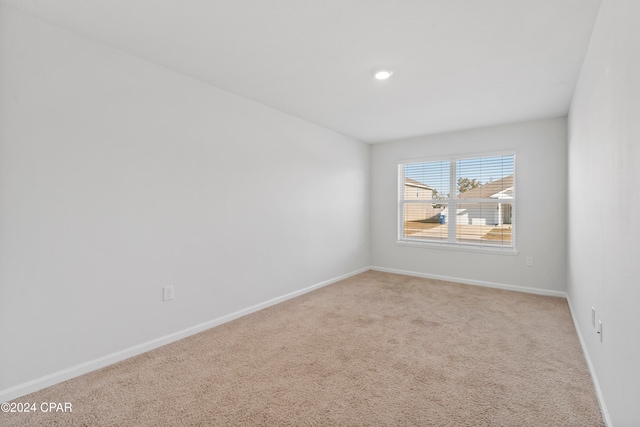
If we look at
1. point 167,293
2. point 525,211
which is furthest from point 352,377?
point 525,211

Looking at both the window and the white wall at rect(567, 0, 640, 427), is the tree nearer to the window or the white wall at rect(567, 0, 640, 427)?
the window

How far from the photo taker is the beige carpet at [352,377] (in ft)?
5.60

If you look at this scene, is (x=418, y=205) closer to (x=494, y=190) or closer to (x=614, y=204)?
(x=494, y=190)

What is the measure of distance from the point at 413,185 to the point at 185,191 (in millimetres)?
3800

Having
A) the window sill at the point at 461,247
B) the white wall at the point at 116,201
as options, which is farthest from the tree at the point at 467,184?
the white wall at the point at 116,201

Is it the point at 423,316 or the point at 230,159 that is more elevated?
Result: the point at 230,159

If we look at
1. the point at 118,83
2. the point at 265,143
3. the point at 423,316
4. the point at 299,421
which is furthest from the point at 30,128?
the point at 423,316

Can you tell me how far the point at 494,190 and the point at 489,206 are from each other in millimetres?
248

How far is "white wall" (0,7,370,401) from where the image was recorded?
74.2 inches

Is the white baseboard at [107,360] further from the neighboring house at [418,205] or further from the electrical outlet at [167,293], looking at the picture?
the neighboring house at [418,205]

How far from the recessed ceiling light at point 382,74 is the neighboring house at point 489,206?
2.75 meters

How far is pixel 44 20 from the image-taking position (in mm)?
1960

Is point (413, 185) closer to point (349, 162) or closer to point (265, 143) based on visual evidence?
point (349, 162)

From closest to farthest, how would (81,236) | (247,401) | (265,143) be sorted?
(247,401)
(81,236)
(265,143)
